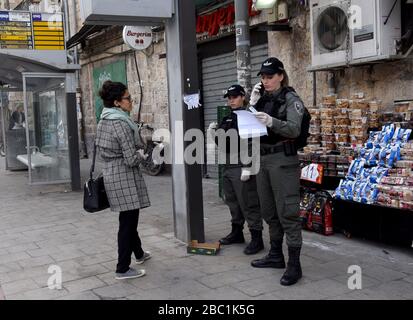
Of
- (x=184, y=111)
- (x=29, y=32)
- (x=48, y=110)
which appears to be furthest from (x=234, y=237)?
(x=48, y=110)

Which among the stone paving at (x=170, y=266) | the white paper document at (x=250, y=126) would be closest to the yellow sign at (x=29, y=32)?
the stone paving at (x=170, y=266)

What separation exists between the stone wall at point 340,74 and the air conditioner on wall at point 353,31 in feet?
1.31

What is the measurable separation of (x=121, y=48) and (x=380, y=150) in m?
10.5

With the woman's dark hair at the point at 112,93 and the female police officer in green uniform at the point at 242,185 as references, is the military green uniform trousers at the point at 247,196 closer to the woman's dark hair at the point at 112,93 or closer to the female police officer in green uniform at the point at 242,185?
the female police officer in green uniform at the point at 242,185

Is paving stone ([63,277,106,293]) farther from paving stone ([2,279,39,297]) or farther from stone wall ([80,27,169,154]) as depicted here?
stone wall ([80,27,169,154])

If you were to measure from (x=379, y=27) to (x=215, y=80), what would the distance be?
16.1 ft

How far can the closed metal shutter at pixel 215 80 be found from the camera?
992cm

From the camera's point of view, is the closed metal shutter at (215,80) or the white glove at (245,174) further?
the closed metal shutter at (215,80)

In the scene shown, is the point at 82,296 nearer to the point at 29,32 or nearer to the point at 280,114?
the point at 280,114

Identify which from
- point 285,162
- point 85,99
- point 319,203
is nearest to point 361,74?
point 319,203

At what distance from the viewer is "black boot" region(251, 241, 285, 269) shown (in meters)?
4.71

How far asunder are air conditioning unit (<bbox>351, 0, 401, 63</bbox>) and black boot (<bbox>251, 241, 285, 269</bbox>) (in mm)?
2874

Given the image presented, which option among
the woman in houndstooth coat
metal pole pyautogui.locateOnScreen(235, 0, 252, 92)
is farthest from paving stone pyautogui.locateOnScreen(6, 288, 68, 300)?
metal pole pyautogui.locateOnScreen(235, 0, 252, 92)
